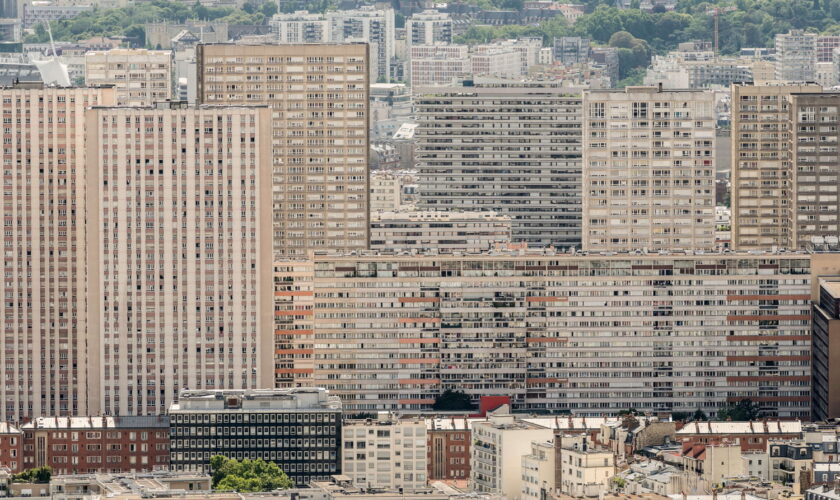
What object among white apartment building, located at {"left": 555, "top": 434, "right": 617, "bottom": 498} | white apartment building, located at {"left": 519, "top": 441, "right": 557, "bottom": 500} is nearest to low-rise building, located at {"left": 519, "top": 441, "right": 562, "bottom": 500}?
white apartment building, located at {"left": 519, "top": 441, "right": 557, "bottom": 500}

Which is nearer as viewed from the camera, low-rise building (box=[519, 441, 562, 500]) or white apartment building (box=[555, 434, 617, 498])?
white apartment building (box=[555, 434, 617, 498])

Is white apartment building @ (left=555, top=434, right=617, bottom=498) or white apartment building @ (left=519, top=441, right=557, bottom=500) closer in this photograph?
white apartment building @ (left=555, top=434, right=617, bottom=498)

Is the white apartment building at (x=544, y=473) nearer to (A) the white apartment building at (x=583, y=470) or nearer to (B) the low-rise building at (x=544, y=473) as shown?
(B) the low-rise building at (x=544, y=473)

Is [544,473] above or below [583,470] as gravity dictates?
below

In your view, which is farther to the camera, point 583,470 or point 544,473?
point 544,473

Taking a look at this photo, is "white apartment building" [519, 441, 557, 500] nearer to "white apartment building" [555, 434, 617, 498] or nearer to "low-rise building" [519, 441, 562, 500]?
"low-rise building" [519, 441, 562, 500]

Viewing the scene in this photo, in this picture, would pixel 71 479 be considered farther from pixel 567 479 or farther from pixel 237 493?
pixel 567 479

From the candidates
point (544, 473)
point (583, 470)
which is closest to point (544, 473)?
point (544, 473)

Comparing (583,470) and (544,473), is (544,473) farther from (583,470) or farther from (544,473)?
(583,470)

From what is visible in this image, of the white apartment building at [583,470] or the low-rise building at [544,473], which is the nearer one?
the white apartment building at [583,470]

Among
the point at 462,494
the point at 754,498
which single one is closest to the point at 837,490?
the point at 754,498

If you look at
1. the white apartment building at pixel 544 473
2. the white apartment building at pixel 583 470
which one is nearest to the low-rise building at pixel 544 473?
the white apartment building at pixel 544 473
